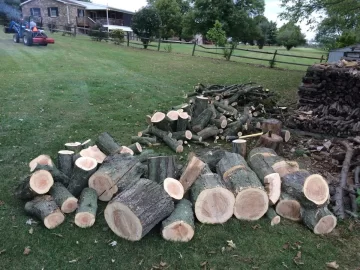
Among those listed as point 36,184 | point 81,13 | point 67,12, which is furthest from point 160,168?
point 81,13

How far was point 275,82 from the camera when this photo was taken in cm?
1255

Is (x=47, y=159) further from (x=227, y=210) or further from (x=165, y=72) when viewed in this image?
(x=165, y=72)

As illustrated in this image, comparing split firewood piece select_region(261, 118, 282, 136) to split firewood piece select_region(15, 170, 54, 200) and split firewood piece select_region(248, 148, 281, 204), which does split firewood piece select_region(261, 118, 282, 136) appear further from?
split firewood piece select_region(15, 170, 54, 200)

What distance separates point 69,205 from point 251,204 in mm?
2108

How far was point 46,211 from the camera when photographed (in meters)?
3.34

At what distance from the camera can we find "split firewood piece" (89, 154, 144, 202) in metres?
3.77

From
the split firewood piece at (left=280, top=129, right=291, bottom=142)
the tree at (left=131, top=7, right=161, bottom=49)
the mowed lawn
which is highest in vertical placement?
the tree at (left=131, top=7, right=161, bottom=49)

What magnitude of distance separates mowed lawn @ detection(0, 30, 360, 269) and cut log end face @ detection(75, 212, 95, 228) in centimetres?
7

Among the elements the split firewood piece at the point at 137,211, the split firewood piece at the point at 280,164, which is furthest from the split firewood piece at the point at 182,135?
the split firewood piece at the point at 137,211

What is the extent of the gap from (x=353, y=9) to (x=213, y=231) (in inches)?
537

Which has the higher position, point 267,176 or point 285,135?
point 267,176

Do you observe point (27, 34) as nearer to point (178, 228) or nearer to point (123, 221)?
point (123, 221)

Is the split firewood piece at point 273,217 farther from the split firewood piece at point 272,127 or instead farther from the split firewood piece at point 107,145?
the split firewood piece at point 272,127

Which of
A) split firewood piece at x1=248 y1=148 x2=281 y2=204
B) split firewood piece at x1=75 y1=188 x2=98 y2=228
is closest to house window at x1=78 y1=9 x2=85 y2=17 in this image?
split firewood piece at x1=248 y1=148 x2=281 y2=204
